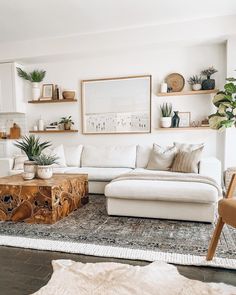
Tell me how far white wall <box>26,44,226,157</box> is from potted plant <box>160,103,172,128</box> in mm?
111

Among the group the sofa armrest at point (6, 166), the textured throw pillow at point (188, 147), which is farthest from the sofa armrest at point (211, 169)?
the sofa armrest at point (6, 166)

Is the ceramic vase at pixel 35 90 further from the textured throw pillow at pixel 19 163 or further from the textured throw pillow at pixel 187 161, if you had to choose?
the textured throw pillow at pixel 187 161

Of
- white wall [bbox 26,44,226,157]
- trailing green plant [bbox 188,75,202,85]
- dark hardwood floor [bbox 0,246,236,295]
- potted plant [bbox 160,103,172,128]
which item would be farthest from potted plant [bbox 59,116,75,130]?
dark hardwood floor [bbox 0,246,236,295]

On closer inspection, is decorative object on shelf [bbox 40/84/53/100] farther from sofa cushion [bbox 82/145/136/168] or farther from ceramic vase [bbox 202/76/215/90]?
ceramic vase [bbox 202/76/215/90]

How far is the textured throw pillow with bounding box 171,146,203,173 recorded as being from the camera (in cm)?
367

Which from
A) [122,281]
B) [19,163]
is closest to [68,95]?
[19,163]

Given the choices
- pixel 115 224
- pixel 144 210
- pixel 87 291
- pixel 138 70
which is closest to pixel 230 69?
pixel 138 70

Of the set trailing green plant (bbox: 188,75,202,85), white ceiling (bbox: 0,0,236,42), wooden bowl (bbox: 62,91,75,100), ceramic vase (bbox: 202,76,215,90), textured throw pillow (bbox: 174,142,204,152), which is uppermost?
white ceiling (bbox: 0,0,236,42)

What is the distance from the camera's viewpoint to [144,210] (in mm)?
2867

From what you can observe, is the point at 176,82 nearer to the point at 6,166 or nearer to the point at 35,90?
the point at 35,90

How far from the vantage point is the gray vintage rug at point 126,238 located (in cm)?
204

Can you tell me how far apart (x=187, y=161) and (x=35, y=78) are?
3402 mm

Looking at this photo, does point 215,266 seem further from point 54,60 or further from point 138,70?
point 54,60

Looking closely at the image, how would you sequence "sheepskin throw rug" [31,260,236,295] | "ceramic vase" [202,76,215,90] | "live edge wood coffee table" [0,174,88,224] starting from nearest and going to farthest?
"sheepskin throw rug" [31,260,236,295] → "live edge wood coffee table" [0,174,88,224] → "ceramic vase" [202,76,215,90]
